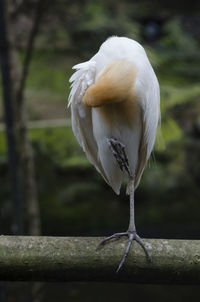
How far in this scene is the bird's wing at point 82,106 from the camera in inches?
78.1

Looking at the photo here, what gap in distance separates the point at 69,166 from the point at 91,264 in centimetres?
283

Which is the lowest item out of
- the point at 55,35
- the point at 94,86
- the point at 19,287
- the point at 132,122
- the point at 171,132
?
the point at 19,287

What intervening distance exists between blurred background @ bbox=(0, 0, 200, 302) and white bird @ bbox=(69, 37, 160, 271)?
438mm

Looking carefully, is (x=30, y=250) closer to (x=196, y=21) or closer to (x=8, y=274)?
(x=8, y=274)

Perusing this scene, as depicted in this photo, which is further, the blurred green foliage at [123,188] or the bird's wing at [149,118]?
the blurred green foliage at [123,188]

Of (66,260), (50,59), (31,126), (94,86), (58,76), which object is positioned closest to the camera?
(66,260)

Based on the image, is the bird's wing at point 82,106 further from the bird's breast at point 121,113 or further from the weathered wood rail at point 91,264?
the weathered wood rail at point 91,264

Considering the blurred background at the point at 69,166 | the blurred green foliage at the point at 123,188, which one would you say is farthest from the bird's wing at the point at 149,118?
the blurred green foliage at the point at 123,188

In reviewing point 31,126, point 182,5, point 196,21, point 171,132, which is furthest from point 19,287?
point 196,21

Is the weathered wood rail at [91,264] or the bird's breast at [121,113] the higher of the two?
the bird's breast at [121,113]

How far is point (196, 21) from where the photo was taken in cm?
782

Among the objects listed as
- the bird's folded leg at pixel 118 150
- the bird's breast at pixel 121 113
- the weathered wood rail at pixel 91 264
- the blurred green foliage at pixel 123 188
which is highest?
the bird's breast at pixel 121 113

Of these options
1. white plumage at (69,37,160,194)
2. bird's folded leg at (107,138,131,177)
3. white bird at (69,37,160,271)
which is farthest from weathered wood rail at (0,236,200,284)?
white plumage at (69,37,160,194)

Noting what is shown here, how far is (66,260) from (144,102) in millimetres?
764
